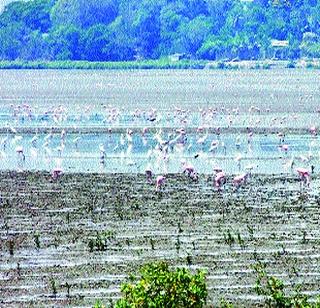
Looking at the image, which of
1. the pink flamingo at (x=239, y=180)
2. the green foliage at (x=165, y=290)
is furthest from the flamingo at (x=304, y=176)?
the green foliage at (x=165, y=290)

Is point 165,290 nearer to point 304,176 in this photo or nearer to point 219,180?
point 219,180

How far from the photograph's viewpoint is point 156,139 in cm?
4338

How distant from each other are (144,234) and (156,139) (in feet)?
66.3

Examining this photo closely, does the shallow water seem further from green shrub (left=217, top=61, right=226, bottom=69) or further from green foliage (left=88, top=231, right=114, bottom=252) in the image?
green shrub (left=217, top=61, right=226, bottom=69)

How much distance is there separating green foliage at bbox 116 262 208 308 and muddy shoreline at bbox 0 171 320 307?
390cm

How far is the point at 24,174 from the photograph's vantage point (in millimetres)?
32781

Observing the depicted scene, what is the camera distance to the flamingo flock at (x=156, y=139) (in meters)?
33.9

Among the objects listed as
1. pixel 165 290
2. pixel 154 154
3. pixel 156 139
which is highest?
pixel 156 139

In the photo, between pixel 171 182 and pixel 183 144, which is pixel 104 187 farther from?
pixel 183 144

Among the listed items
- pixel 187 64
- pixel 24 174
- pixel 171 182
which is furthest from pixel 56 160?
pixel 187 64

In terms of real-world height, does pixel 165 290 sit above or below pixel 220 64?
below

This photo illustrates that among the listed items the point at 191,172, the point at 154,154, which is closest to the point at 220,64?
the point at 154,154

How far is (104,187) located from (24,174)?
11.7 feet

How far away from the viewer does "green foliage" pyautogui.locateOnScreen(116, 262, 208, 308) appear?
14.1 metres
